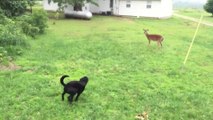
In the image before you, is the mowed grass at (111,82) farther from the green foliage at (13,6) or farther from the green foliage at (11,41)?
the green foliage at (13,6)

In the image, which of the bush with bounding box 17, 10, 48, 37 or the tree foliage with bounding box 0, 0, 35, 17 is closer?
the bush with bounding box 17, 10, 48, 37

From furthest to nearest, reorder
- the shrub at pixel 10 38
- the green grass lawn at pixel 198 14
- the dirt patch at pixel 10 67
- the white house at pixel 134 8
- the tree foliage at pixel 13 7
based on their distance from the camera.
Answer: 1. the green grass lawn at pixel 198 14
2. the white house at pixel 134 8
3. the tree foliage at pixel 13 7
4. the shrub at pixel 10 38
5. the dirt patch at pixel 10 67

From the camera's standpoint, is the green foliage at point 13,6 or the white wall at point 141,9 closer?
the green foliage at point 13,6

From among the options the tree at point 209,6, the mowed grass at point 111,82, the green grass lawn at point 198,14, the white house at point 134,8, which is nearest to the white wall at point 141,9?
the white house at point 134,8

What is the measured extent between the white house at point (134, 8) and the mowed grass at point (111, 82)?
17.0m

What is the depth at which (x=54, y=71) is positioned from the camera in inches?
392

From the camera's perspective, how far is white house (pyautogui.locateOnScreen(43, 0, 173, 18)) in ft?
104

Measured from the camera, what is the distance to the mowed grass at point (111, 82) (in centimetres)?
705

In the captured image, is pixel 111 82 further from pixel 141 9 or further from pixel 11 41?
pixel 141 9

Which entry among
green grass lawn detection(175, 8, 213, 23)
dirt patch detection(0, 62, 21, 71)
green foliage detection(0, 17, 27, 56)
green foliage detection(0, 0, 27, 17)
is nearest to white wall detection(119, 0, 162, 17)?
green grass lawn detection(175, 8, 213, 23)

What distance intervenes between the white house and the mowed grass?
55.6ft

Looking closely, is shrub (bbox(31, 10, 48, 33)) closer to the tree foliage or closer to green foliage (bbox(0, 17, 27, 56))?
the tree foliage

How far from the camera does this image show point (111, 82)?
29.7ft

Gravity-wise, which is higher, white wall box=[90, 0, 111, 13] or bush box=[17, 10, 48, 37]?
white wall box=[90, 0, 111, 13]
